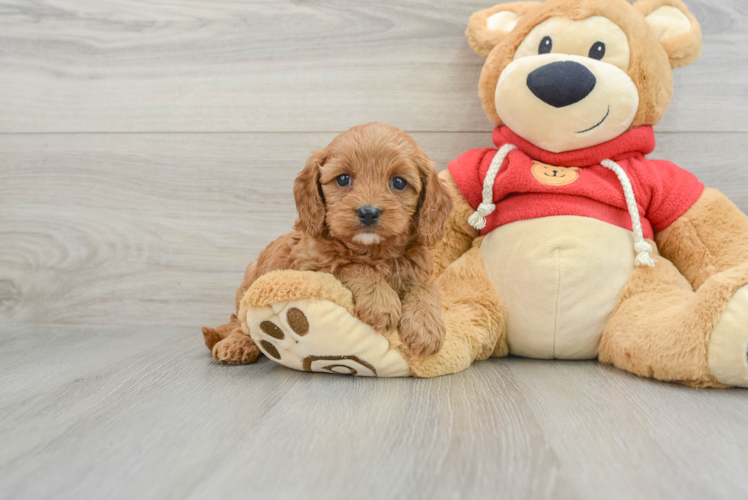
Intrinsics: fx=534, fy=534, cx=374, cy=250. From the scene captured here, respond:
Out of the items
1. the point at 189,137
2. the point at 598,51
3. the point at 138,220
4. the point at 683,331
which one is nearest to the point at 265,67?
the point at 189,137

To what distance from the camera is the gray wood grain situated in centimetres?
71

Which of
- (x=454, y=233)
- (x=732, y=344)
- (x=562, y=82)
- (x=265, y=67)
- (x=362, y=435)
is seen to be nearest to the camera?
(x=362, y=435)

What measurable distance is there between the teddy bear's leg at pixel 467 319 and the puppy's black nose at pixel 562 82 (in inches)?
16.5

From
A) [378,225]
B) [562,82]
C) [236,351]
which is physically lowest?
[236,351]

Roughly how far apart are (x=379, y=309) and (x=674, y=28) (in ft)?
3.54

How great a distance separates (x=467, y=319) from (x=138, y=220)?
3.83ft

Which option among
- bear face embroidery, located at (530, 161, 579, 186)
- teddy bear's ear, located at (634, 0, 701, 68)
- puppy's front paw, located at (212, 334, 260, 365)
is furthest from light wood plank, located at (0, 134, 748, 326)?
teddy bear's ear, located at (634, 0, 701, 68)

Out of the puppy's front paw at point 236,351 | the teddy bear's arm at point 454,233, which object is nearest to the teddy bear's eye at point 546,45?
the teddy bear's arm at point 454,233

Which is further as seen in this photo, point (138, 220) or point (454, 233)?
point (138, 220)

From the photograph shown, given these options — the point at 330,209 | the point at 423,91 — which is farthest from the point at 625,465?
the point at 423,91

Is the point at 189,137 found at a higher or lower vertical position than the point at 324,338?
higher

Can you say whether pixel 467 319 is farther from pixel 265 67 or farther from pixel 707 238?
pixel 265 67

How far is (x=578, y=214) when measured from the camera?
1.31 meters

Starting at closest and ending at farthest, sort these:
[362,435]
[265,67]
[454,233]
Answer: [362,435] → [454,233] → [265,67]
